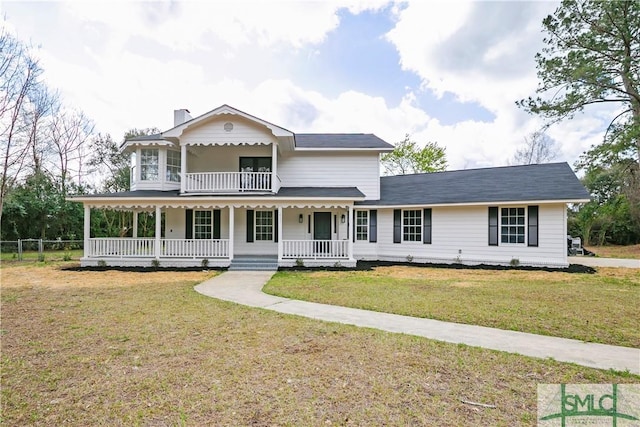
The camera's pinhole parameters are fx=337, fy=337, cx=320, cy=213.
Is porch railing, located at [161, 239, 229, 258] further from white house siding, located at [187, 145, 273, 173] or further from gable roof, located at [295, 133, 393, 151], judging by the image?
gable roof, located at [295, 133, 393, 151]

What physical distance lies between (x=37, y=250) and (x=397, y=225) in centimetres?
2326

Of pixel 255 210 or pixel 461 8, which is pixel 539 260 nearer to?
pixel 461 8

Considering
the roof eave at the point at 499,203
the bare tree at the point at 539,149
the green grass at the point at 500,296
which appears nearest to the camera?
the green grass at the point at 500,296

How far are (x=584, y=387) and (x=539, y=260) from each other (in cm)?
1218

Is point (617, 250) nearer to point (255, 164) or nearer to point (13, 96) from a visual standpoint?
point (255, 164)

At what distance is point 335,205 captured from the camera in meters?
14.1

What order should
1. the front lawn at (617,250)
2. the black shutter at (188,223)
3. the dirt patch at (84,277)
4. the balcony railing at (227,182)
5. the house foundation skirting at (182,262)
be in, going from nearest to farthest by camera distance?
the dirt patch at (84,277)
the house foundation skirting at (182,262)
the balcony railing at (227,182)
the black shutter at (188,223)
the front lawn at (617,250)

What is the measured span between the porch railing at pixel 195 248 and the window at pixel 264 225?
2.20 metres

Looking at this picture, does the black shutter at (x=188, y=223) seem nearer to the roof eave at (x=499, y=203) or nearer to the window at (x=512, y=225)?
the roof eave at (x=499, y=203)

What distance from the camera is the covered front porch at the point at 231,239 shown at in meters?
14.2

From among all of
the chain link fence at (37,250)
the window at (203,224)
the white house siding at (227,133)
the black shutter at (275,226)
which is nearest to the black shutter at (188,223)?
the window at (203,224)

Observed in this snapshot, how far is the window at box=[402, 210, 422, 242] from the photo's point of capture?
1638 cm

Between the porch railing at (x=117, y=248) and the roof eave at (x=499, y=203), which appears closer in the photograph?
the roof eave at (x=499, y=203)

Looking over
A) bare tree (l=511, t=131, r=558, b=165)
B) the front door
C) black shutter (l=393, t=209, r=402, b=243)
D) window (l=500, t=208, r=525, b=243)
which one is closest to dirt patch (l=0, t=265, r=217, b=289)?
the front door
